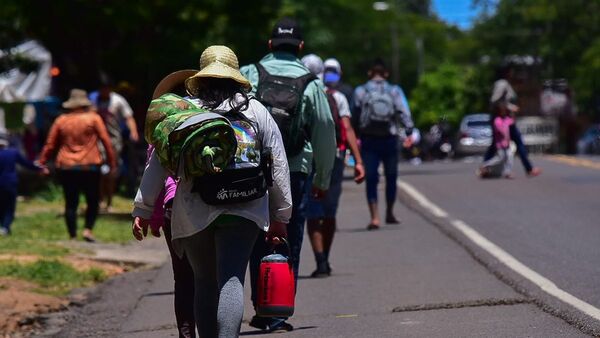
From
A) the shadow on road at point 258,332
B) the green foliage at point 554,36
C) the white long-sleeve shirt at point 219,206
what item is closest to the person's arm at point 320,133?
the shadow on road at point 258,332

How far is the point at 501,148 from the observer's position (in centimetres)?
2330

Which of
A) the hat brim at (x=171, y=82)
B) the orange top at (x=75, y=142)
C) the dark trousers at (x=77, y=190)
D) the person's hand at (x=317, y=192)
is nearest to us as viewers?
the hat brim at (x=171, y=82)

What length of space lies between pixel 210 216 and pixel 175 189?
0.48 metres

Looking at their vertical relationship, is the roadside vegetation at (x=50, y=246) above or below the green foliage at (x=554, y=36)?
below

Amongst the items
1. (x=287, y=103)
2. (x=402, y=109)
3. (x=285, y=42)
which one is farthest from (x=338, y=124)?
(x=402, y=109)

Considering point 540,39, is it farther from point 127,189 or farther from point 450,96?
point 127,189

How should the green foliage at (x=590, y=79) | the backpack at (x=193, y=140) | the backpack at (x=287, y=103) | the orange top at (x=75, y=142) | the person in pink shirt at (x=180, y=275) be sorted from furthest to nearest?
1. the green foliage at (x=590, y=79)
2. the orange top at (x=75, y=142)
3. the backpack at (x=287, y=103)
4. the person in pink shirt at (x=180, y=275)
5. the backpack at (x=193, y=140)

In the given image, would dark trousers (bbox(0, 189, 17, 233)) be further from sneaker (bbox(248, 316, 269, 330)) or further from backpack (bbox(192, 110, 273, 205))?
backpack (bbox(192, 110, 273, 205))

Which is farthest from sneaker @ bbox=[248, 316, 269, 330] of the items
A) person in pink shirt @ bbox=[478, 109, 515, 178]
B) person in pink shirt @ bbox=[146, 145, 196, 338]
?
person in pink shirt @ bbox=[478, 109, 515, 178]

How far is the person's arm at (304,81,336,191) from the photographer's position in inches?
344

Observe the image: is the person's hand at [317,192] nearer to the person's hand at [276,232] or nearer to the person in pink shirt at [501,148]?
the person's hand at [276,232]

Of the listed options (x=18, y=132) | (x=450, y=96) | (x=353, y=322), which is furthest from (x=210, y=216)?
(x=450, y=96)

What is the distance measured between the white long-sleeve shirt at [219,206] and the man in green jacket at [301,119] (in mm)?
1665

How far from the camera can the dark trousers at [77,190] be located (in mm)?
14901
